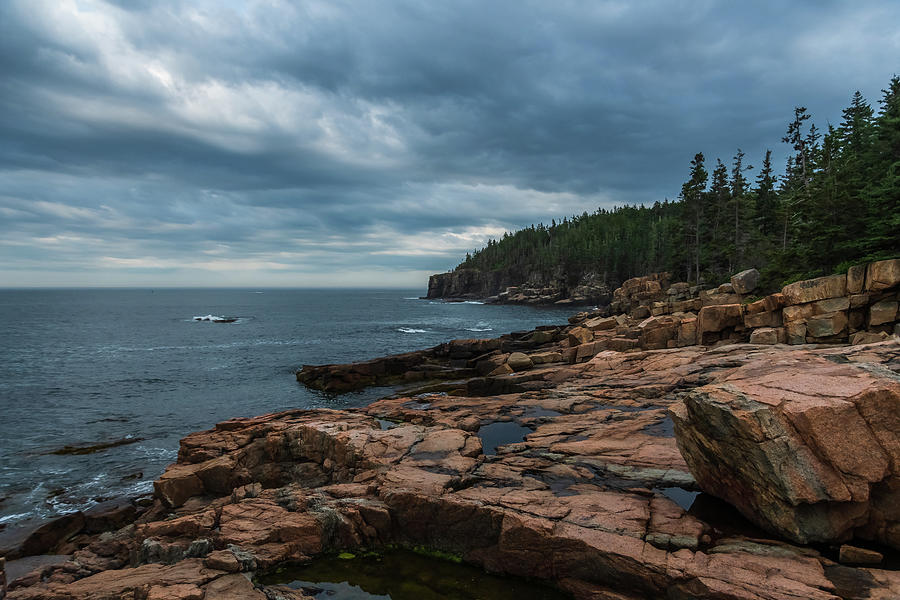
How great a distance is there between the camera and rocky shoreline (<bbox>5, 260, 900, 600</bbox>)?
27.2 ft

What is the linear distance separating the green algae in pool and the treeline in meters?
31.6

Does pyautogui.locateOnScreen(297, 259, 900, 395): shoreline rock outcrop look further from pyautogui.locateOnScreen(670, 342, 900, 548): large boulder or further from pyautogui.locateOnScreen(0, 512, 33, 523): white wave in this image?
pyautogui.locateOnScreen(0, 512, 33, 523): white wave

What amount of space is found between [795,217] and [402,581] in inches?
2139

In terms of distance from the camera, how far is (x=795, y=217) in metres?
45.6

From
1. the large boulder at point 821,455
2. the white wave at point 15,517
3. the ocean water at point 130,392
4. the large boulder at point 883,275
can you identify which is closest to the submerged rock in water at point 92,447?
the ocean water at point 130,392

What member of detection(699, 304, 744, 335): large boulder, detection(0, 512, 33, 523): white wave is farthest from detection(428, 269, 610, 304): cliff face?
detection(0, 512, 33, 523): white wave

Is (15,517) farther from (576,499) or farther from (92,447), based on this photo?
(576,499)

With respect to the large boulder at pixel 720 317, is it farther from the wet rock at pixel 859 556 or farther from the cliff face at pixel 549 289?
the cliff face at pixel 549 289

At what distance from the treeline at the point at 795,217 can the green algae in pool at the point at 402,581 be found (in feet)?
104

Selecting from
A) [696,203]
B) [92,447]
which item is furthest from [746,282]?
[92,447]

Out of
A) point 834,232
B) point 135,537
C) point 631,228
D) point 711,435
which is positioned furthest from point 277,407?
point 631,228

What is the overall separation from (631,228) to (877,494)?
16661cm

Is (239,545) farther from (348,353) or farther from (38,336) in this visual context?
(38,336)

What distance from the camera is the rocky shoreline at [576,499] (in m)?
8.30
